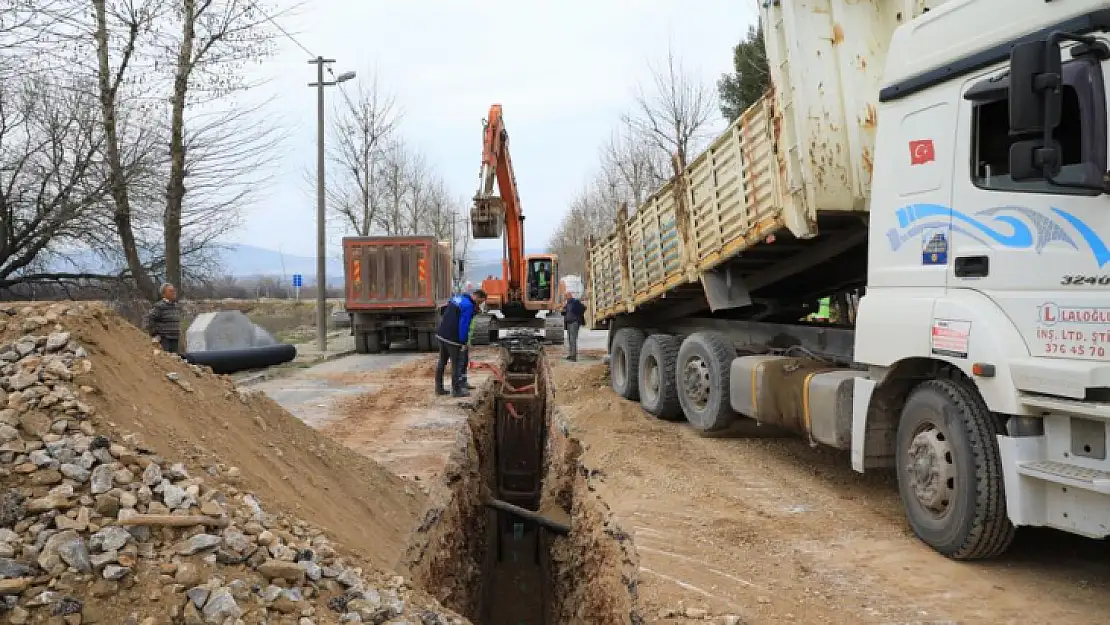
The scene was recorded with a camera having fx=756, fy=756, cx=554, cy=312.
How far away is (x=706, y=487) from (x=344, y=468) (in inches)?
111

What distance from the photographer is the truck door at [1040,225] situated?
3.43 m

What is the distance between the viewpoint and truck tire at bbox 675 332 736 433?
24.5ft

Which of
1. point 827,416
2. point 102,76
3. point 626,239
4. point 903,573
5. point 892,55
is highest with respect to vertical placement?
point 102,76

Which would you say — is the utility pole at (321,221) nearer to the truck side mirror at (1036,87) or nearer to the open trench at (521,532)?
the open trench at (521,532)

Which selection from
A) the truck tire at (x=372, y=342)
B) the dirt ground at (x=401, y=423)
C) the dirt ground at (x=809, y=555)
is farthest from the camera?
the truck tire at (x=372, y=342)

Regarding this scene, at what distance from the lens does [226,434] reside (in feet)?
15.8

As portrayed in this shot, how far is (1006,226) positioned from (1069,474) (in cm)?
126

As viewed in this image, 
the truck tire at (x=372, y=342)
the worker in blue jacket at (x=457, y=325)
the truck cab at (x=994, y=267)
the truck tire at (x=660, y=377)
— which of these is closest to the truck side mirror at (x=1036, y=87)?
the truck cab at (x=994, y=267)

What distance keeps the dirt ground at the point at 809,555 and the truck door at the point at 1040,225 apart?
1.26 metres

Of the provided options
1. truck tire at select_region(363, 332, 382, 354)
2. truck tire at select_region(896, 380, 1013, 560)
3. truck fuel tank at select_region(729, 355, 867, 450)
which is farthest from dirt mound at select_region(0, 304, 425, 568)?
truck tire at select_region(363, 332, 382, 354)

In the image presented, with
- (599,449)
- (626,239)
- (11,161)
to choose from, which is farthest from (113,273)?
(599,449)

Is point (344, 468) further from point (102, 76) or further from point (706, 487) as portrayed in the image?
point (102, 76)

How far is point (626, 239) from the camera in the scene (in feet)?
32.3

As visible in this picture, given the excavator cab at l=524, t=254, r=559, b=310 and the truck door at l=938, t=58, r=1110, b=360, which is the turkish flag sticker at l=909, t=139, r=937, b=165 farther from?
the excavator cab at l=524, t=254, r=559, b=310
